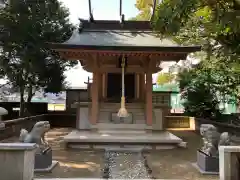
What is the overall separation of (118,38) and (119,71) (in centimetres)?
160

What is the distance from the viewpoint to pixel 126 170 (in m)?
6.85

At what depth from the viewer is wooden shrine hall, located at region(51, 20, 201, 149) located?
1052 centimetres

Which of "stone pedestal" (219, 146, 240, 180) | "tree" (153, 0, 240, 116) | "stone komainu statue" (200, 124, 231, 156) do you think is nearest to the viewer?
"stone pedestal" (219, 146, 240, 180)

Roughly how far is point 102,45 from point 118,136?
325 cm

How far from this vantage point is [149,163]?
7844 millimetres

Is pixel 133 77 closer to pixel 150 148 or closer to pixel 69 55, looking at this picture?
pixel 69 55

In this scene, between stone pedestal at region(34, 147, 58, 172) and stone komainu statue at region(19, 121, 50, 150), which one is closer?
stone komainu statue at region(19, 121, 50, 150)

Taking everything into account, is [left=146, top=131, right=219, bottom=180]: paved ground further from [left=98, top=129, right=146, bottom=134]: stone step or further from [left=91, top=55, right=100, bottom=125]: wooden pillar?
[left=91, top=55, right=100, bottom=125]: wooden pillar

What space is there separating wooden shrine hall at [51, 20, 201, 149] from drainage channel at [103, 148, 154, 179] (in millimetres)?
712

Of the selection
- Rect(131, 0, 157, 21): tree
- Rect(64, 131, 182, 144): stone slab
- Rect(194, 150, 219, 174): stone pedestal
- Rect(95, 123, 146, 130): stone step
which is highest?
Rect(131, 0, 157, 21): tree

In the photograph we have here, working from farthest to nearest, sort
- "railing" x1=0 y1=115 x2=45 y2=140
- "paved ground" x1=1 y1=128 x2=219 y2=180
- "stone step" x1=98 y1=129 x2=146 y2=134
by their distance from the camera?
"railing" x1=0 y1=115 x2=45 y2=140 < "stone step" x1=98 y1=129 x2=146 y2=134 < "paved ground" x1=1 y1=128 x2=219 y2=180

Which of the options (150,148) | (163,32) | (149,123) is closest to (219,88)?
(149,123)

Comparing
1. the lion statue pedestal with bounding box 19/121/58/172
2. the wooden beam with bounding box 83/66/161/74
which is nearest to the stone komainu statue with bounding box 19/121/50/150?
the lion statue pedestal with bounding box 19/121/58/172

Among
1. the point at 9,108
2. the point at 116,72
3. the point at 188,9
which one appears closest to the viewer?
the point at 188,9
